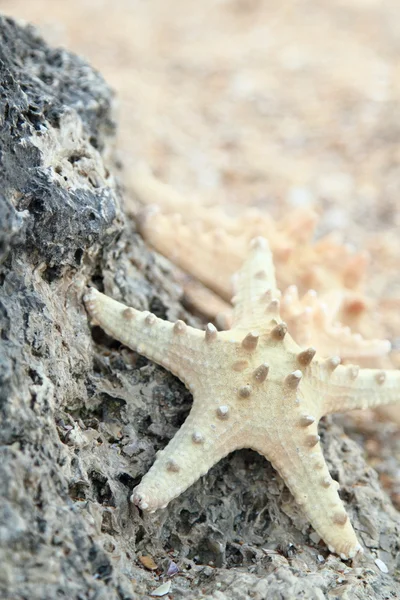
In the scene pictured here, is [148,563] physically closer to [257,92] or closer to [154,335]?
[154,335]

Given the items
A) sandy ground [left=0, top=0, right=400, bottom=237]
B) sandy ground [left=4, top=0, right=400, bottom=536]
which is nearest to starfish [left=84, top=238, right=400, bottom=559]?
sandy ground [left=4, top=0, right=400, bottom=536]

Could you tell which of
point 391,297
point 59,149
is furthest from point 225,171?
point 59,149

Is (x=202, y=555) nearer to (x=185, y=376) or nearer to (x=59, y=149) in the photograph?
(x=185, y=376)

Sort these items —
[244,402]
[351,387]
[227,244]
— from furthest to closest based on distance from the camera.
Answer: [227,244] < [351,387] < [244,402]

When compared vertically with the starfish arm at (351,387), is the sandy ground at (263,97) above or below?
above

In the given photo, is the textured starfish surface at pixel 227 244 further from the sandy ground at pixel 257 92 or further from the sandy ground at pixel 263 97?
the sandy ground at pixel 257 92

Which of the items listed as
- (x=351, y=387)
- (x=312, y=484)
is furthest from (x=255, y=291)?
(x=312, y=484)

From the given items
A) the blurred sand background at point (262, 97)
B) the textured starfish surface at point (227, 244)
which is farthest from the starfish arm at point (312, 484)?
the blurred sand background at point (262, 97)
